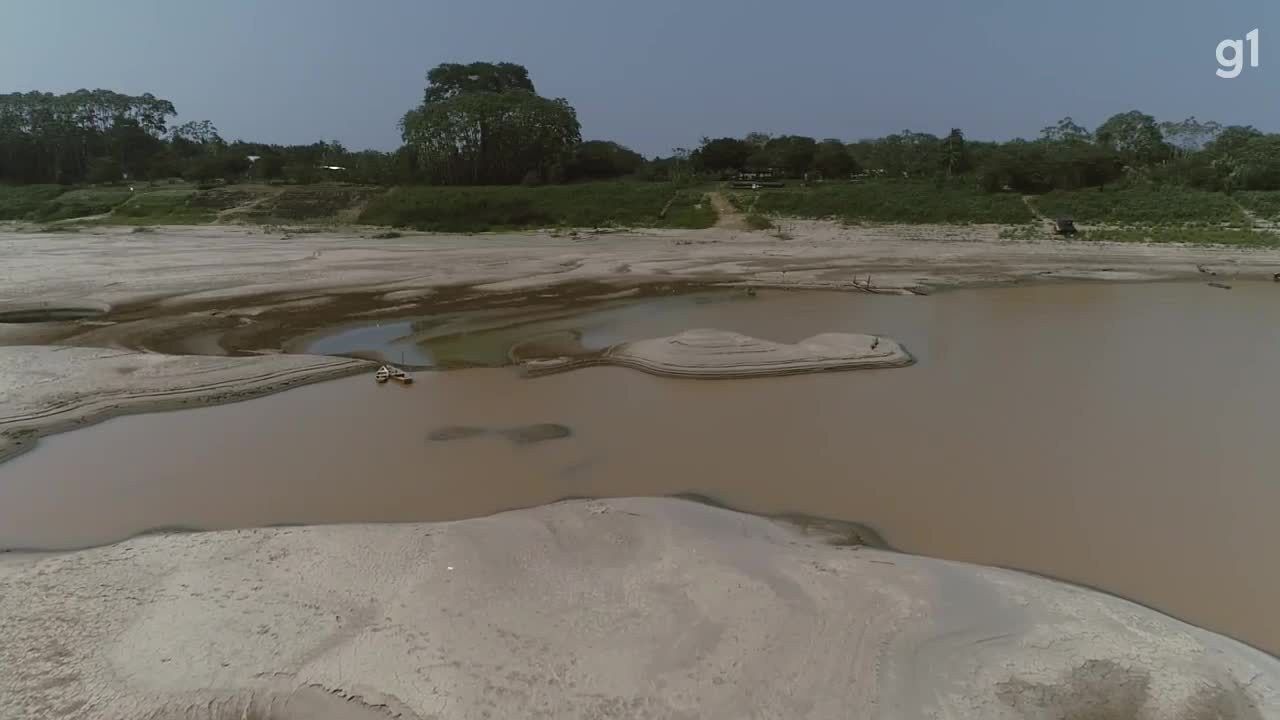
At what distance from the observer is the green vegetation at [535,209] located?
42562mm

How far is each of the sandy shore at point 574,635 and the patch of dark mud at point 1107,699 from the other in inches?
0.6

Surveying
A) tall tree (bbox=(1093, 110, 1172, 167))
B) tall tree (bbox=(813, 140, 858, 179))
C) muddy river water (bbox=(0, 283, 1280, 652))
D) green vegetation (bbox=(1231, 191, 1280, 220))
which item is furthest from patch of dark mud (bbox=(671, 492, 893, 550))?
tall tree (bbox=(1093, 110, 1172, 167))

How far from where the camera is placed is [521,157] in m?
55.0

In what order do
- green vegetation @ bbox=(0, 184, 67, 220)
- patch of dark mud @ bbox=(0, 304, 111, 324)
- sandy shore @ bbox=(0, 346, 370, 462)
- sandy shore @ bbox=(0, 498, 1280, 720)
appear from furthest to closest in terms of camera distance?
green vegetation @ bbox=(0, 184, 67, 220)
patch of dark mud @ bbox=(0, 304, 111, 324)
sandy shore @ bbox=(0, 346, 370, 462)
sandy shore @ bbox=(0, 498, 1280, 720)

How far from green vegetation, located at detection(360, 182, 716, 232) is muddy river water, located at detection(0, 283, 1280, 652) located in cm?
2917

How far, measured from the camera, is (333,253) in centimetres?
3002

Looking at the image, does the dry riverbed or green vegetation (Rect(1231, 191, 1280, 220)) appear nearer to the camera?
the dry riverbed

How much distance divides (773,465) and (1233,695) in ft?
17.4

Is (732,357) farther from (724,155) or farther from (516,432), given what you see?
(724,155)

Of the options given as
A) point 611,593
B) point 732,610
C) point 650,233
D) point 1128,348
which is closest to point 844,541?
point 732,610

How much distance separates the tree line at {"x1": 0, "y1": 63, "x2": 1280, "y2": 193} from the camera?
49688 millimetres

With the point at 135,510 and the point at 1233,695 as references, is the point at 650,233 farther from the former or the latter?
the point at 1233,695

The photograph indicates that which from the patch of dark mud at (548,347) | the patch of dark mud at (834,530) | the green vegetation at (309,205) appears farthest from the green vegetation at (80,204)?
the patch of dark mud at (834,530)

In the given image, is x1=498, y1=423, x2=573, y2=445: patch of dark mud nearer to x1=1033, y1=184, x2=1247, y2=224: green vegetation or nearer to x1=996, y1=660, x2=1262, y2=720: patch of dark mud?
x1=996, y1=660, x2=1262, y2=720: patch of dark mud
